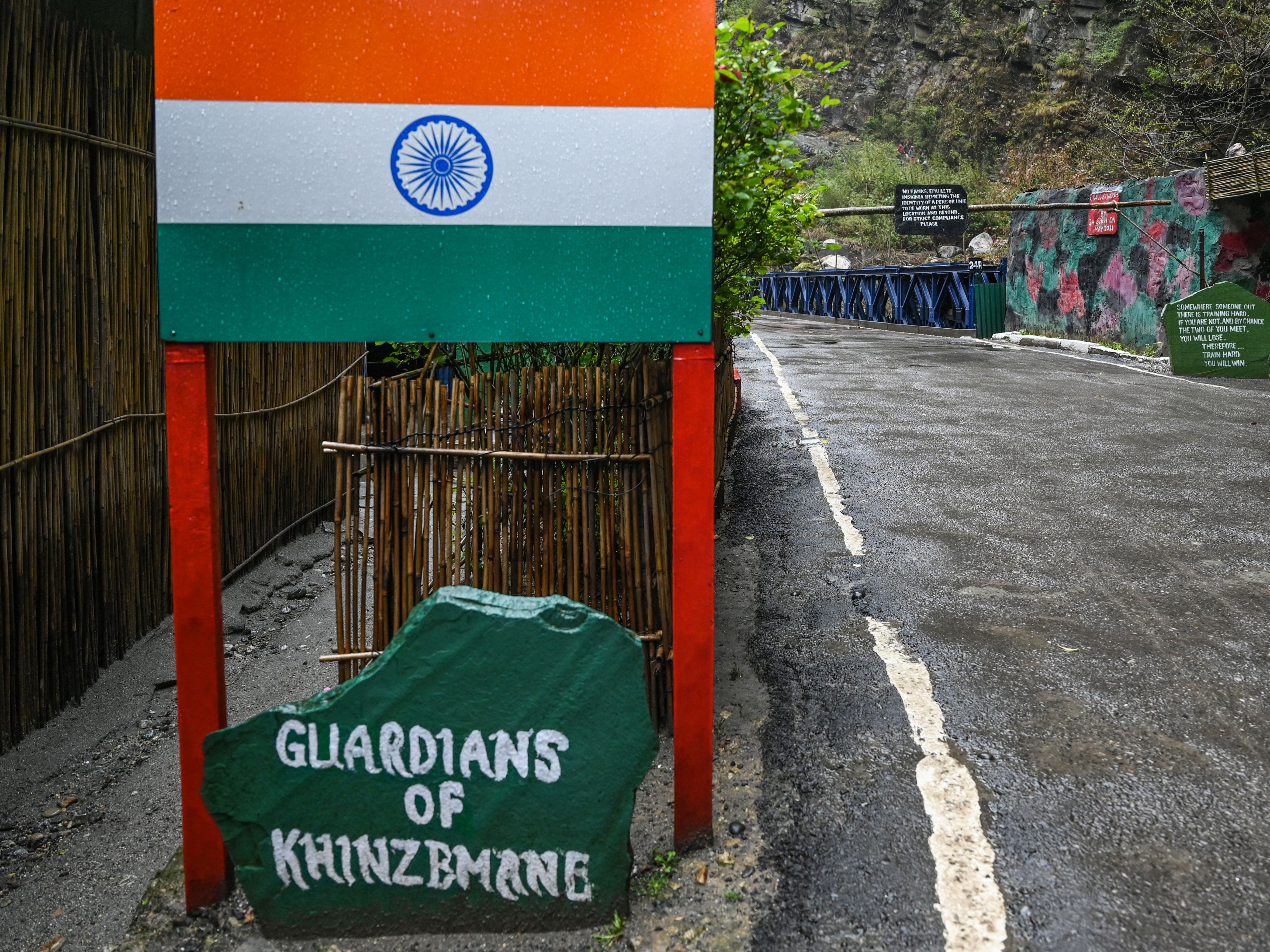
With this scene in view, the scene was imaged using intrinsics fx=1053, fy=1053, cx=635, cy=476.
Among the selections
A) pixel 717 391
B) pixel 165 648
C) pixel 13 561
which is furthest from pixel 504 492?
pixel 717 391

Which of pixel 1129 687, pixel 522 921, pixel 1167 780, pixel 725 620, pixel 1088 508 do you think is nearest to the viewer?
pixel 522 921

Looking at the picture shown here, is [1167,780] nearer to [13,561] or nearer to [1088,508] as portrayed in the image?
[1088,508]

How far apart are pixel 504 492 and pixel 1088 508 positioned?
4.71 meters

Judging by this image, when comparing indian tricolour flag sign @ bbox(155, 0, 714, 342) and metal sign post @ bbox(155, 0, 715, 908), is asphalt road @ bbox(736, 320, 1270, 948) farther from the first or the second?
indian tricolour flag sign @ bbox(155, 0, 714, 342)

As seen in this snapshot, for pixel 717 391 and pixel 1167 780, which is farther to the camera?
pixel 717 391

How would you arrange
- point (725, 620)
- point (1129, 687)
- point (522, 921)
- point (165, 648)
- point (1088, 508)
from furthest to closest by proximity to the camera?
point (1088, 508) → point (165, 648) → point (725, 620) → point (1129, 687) → point (522, 921)

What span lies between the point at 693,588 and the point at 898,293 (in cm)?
2468

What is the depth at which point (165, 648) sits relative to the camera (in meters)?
5.71

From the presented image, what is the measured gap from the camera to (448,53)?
297cm

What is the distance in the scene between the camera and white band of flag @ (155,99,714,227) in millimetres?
2938

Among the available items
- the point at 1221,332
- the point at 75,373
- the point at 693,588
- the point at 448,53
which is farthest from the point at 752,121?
the point at 1221,332

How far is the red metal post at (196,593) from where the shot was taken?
303 cm

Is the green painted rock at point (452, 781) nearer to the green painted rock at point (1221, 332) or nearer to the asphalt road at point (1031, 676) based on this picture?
the asphalt road at point (1031, 676)

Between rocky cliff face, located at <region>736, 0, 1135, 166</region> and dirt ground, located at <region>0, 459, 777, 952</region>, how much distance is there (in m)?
22.2
